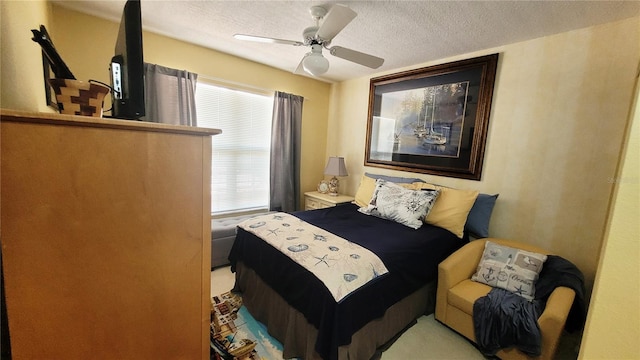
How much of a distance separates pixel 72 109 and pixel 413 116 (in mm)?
2953

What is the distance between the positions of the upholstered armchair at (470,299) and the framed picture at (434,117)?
884 millimetres

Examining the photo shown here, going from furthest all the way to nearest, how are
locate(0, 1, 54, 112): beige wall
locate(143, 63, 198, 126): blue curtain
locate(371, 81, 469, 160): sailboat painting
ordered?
locate(371, 81, 469, 160): sailboat painting, locate(143, 63, 198, 126): blue curtain, locate(0, 1, 54, 112): beige wall

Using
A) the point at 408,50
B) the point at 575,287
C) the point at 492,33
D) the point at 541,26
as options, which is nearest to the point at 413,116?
the point at 408,50

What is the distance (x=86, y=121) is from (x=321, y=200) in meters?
2.99

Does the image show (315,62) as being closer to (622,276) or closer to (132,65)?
(132,65)

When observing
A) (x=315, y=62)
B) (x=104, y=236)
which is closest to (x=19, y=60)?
(x=104, y=236)

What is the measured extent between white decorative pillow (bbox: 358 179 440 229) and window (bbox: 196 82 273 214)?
1.67m

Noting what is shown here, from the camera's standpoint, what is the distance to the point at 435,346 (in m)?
1.77

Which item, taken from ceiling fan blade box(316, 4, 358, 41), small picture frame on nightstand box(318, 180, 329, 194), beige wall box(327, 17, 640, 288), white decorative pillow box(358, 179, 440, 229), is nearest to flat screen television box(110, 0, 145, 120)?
ceiling fan blade box(316, 4, 358, 41)

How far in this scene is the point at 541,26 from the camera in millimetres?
1907

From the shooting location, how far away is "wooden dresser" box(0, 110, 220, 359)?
555mm

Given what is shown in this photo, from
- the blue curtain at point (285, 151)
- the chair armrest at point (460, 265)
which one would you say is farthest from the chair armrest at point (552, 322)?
the blue curtain at point (285, 151)

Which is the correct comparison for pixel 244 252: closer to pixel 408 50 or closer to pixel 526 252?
pixel 526 252

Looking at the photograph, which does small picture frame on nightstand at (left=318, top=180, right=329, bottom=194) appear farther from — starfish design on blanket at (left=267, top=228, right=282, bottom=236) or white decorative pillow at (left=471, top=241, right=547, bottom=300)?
white decorative pillow at (left=471, top=241, right=547, bottom=300)
